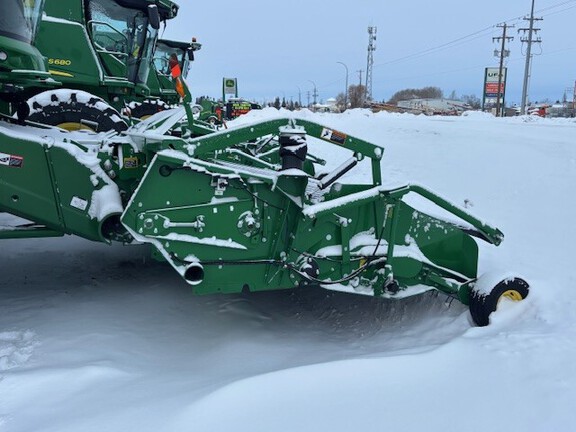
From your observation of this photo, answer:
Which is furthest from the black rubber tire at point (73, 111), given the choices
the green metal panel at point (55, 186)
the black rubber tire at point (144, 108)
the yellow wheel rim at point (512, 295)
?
the black rubber tire at point (144, 108)

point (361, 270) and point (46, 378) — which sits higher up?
point (361, 270)

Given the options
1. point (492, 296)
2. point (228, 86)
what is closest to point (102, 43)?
point (492, 296)

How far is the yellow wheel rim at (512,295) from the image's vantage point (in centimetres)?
416

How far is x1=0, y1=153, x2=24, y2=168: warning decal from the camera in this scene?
13.4ft

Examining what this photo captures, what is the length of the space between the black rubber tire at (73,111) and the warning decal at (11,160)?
0.96m

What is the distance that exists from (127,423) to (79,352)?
1178mm

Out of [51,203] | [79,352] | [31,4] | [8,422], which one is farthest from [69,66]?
[8,422]

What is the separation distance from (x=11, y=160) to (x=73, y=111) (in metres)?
1.39

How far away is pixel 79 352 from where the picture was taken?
371cm

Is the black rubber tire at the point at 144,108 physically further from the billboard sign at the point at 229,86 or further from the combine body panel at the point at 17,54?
the billboard sign at the point at 229,86

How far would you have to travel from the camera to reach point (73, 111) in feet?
17.5

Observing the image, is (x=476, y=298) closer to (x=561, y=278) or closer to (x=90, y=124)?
(x=561, y=278)

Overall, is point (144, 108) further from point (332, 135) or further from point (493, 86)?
point (493, 86)

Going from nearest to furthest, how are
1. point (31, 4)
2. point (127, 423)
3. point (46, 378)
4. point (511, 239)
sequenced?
point (127, 423), point (46, 378), point (31, 4), point (511, 239)
